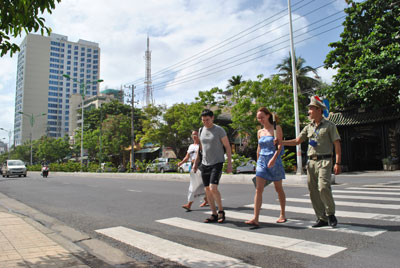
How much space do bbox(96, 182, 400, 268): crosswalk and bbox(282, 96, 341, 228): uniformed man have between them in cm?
26

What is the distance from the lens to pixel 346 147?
26016 mm

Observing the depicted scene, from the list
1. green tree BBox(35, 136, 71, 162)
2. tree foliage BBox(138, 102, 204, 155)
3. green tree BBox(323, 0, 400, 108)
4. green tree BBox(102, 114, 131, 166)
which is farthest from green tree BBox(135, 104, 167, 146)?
green tree BBox(35, 136, 71, 162)

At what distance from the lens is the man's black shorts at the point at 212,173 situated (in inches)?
199

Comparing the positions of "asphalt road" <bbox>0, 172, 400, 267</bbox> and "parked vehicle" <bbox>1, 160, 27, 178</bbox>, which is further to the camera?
"parked vehicle" <bbox>1, 160, 27, 178</bbox>

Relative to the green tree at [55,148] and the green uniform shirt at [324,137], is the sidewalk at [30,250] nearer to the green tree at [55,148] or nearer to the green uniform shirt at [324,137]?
the green uniform shirt at [324,137]

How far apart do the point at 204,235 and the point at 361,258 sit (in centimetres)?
202

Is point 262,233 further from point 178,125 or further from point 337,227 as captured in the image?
point 178,125

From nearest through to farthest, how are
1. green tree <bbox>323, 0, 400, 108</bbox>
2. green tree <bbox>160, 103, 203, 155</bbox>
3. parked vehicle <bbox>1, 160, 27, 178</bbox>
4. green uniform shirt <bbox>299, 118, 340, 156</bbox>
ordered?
green uniform shirt <bbox>299, 118, 340, 156</bbox> → green tree <bbox>323, 0, 400, 108</bbox> → parked vehicle <bbox>1, 160, 27, 178</bbox> → green tree <bbox>160, 103, 203, 155</bbox>

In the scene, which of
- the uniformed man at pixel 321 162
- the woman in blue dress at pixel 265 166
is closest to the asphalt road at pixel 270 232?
the uniformed man at pixel 321 162

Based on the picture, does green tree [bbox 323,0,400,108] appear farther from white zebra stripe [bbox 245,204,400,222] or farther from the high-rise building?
the high-rise building

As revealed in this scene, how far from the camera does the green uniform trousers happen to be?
4293 mm

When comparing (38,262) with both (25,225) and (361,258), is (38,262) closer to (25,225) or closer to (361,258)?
(25,225)

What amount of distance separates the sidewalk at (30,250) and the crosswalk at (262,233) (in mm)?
854

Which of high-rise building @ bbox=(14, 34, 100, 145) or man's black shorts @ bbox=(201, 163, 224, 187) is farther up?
high-rise building @ bbox=(14, 34, 100, 145)
